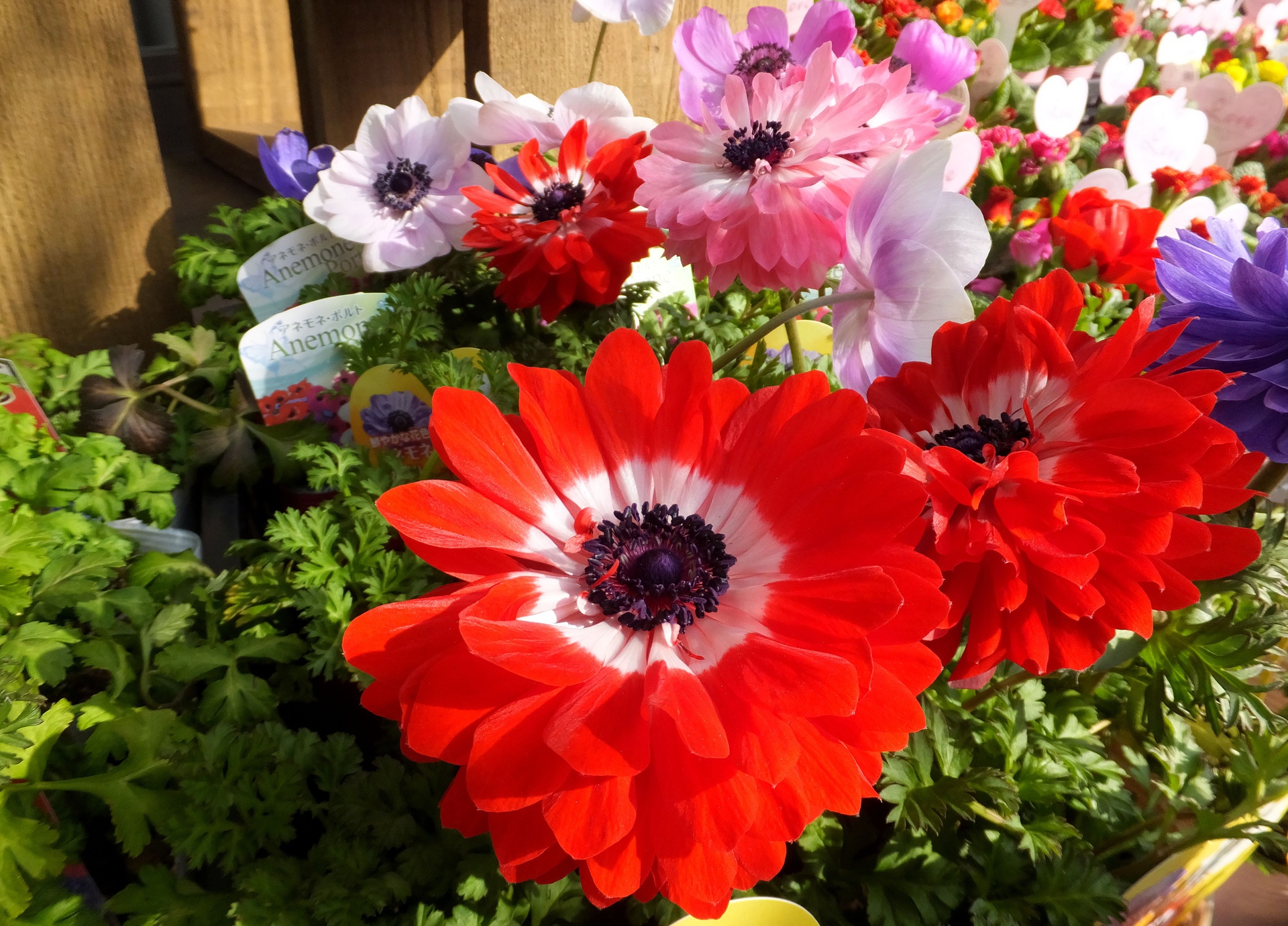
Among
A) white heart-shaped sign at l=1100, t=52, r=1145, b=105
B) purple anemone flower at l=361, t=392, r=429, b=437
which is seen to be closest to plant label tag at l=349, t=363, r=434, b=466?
purple anemone flower at l=361, t=392, r=429, b=437

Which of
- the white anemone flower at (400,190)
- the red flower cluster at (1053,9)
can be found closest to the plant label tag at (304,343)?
the white anemone flower at (400,190)

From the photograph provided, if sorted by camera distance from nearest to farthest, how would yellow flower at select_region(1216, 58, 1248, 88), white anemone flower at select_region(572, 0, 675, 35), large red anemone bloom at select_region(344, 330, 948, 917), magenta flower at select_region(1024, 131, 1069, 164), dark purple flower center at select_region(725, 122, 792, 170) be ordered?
large red anemone bloom at select_region(344, 330, 948, 917)
dark purple flower center at select_region(725, 122, 792, 170)
white anemone flower at select_region(572, 0, 675, 35)
magenta flower at select_region(1024, 131, 1069, 164)
yellow flower at select_region(1216, 58, 1248, 88)

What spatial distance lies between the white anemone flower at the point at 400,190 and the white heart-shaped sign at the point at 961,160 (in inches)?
21.5

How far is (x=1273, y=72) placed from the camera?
5.75 ft

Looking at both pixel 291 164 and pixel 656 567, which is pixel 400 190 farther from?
pixel 656 567

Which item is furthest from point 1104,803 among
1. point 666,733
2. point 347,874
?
point 347,874

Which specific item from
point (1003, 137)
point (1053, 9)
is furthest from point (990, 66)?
point (1053, 9)

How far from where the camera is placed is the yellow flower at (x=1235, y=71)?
1.75 meters

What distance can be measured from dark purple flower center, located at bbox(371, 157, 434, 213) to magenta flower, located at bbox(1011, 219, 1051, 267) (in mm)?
763

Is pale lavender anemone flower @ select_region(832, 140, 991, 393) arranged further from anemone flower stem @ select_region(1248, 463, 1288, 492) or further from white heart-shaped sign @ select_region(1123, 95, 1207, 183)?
white heart-shaped sign @ select_region(1123, 95, 1207, 183)

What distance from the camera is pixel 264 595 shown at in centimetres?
74

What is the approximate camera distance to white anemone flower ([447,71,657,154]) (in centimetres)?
84

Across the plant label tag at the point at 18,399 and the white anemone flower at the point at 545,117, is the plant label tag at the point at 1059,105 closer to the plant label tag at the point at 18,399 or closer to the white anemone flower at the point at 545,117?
the white anemone flower at the point at 545,117

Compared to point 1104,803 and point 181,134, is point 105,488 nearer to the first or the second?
point 1104,803
